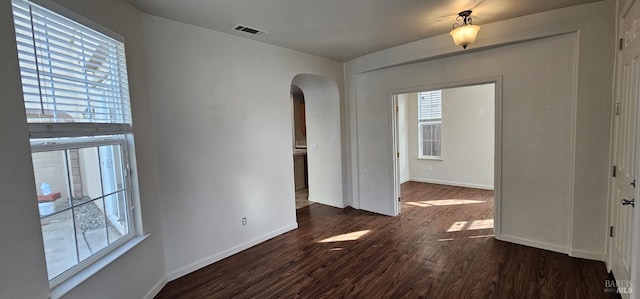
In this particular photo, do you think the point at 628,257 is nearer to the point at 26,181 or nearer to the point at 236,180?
the point at 236,180

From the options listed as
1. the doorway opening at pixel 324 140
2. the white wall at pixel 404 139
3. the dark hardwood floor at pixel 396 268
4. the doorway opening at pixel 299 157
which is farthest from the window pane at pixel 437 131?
the doorway opening at pixel 299 157

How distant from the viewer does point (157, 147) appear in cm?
265

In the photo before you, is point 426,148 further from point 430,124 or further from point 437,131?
point 430,124

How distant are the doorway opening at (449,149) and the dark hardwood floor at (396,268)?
1.11m

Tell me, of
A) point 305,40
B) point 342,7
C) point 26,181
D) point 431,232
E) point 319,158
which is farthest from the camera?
point 319,158

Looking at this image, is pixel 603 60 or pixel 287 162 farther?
pixel 287 162

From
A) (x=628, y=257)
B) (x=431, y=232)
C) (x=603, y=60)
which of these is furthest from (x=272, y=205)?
(x=603, y=60)

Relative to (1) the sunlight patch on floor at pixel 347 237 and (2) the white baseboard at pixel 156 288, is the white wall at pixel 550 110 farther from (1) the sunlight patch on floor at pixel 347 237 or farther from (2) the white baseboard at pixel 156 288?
(2) the white baseboard at pixel 156 288

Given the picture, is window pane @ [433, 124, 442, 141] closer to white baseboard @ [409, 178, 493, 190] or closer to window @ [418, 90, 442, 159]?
window @ [418, 90, 442, 159]

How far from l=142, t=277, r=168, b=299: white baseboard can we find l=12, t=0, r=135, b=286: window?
0.56 meters

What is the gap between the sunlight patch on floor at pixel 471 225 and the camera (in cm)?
384

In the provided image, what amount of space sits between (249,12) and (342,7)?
0.88 metres

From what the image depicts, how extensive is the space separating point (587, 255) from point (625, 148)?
49.0 inches

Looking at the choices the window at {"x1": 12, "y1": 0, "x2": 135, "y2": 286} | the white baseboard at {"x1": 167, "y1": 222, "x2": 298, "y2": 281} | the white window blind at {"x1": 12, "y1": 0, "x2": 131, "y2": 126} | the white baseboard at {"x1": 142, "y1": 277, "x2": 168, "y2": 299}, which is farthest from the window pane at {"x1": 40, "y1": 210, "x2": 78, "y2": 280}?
the white baseboard at {"x1": 167, "y1": 222, "x2": 298, "y2": 281}
